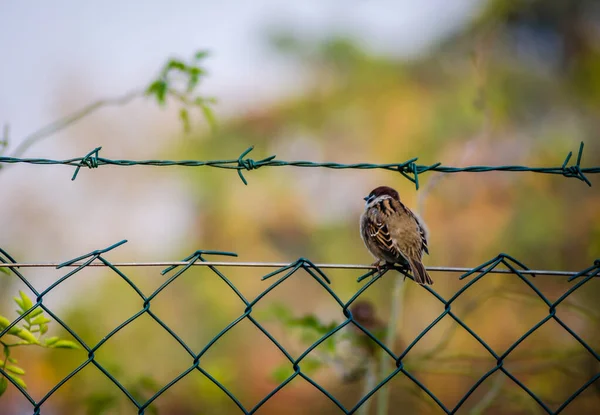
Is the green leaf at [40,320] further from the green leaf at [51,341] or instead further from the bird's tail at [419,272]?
the bird's tail at [419,272]

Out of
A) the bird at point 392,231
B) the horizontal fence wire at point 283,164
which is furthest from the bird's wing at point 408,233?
the horizontal fence wire at point 283,164

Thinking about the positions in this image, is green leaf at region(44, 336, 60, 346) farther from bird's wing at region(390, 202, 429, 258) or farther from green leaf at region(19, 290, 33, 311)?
bird's wing at region(390, 202, 429, 258)

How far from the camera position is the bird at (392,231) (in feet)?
6.05

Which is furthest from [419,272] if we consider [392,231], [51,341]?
[51,341]

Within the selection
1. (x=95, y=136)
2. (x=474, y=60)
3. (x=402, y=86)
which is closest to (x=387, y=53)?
(x=402, y=86)

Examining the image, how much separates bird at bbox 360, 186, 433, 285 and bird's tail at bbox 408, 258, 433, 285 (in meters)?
0.03

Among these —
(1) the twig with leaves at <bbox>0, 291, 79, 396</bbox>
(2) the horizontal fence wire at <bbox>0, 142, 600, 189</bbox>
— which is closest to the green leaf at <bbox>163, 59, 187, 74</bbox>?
(2) the horizontal fence wire at <bbox>0, 142, 600, 189</bbox>

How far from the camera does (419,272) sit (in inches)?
64.7

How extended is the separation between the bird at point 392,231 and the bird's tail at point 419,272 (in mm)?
33

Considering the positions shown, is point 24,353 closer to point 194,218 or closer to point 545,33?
point 194,218

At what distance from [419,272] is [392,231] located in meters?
0.25

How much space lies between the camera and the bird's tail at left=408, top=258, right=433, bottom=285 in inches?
60.7

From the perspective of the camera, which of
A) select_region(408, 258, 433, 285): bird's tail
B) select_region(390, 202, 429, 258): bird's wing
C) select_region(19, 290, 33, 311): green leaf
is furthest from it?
select_region(390, 202, 429, 258): bird's wing

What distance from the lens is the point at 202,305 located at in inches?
247
